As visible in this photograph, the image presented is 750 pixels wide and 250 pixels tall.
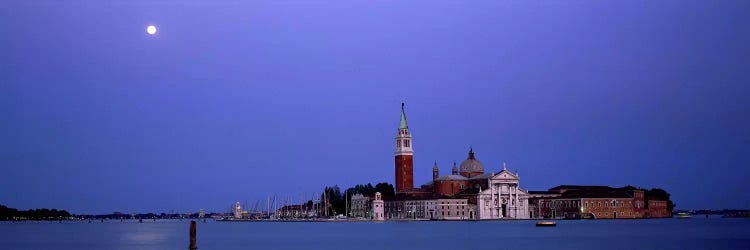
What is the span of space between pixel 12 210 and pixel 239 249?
468 feet

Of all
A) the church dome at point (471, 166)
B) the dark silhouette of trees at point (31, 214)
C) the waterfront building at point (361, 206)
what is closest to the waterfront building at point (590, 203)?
the church dome at point (471, 166)

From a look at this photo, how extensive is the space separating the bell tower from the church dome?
8.52m

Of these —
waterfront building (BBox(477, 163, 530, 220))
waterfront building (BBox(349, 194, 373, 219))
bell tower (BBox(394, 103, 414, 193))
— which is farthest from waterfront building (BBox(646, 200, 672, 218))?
waterfront building (BBox(349, 194, 373, 219))

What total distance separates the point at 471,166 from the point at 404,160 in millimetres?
10708

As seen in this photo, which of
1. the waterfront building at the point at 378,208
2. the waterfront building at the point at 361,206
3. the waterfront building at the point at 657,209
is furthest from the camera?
the waterfront building at the point at 657,209

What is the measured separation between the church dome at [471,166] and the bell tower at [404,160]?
8.52 m

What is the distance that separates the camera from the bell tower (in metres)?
118

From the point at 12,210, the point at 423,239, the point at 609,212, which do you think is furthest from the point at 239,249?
the point at 12,210

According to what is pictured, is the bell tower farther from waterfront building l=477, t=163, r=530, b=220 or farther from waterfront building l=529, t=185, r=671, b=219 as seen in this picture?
waterfront building l=529, t=185, r=671, b=219

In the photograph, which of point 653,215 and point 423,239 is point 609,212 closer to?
point 653,215

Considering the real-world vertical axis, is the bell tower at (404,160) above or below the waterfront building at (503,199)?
above

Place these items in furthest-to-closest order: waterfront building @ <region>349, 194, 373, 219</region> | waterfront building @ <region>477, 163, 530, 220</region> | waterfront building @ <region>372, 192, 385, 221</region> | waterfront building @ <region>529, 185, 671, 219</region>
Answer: waterfront building @ <region>349, 194, 373, 219</region>, waterfront building @ <region>529, 185, 671, 219</region>, waterfront building @ <region>372, 192, 385, 221</region>, waterfront building @ <region>477, 163, 530, 220</region>

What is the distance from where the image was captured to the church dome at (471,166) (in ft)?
410

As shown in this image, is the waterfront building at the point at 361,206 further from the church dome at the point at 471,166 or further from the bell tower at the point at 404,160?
the church dome at the point at 471,166
